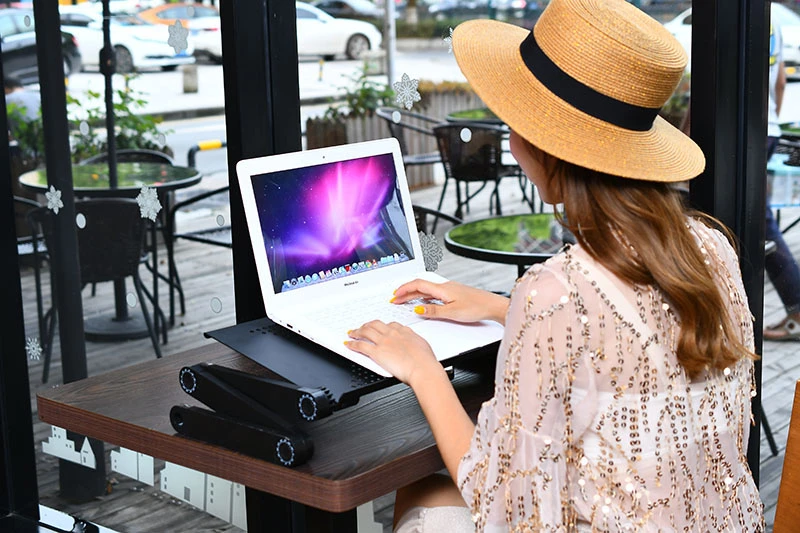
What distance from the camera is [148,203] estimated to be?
252cm

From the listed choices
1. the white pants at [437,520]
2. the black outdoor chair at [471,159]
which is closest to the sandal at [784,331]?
the black outdoor chair at [471,159]

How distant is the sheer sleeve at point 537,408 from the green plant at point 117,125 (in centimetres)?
139

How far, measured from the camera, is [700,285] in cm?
133

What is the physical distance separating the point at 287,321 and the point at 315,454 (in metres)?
0.33

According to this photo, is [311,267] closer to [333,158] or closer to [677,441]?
[333,158]

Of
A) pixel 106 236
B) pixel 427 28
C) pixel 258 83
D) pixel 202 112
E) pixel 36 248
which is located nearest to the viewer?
pixel 258 83

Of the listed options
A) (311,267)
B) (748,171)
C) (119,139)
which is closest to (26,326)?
(119,139)

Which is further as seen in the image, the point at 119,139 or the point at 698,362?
the point at 119,139

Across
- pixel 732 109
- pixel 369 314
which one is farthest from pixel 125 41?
pixel 732 109

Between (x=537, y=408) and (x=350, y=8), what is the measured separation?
3.90 feet

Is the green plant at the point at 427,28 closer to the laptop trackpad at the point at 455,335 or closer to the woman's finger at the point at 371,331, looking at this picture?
the laptop trackpad at the point at 455,335

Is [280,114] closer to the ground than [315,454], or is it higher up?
higher up

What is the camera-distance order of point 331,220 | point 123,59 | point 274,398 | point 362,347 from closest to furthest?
point 274,398
point 362,347
point 331,220
point 123,59

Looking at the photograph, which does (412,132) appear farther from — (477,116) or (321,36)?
(321,36)
